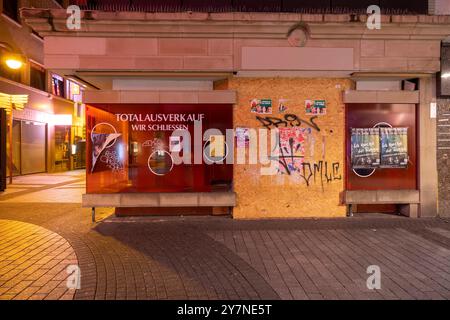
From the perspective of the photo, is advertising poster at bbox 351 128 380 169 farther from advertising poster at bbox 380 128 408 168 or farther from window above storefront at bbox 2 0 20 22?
window above storefront at bbox 2 0 20 22

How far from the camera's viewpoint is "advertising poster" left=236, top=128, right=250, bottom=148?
903cm

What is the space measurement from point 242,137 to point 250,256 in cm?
357

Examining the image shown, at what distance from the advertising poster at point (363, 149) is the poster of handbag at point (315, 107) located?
36.9 inches

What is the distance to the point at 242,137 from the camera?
9039 mm

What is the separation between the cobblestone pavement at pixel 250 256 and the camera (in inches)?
187

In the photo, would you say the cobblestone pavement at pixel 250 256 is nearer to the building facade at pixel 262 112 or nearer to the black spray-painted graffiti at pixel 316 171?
the building facade at pixel 262 112

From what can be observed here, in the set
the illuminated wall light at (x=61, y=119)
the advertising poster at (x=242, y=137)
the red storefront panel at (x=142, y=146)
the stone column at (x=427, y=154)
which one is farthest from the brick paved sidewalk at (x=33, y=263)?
the illuminated wall light at (x=61, y=119)

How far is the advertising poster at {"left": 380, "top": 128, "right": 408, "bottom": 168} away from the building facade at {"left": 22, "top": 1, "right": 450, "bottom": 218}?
0.02 meters

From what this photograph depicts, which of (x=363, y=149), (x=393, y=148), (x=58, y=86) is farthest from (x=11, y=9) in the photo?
(x=393, y=148)

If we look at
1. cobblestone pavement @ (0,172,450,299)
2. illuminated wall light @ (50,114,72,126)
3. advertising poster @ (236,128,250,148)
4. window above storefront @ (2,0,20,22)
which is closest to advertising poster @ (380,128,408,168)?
cobblestone pavement @ (0,172,450,299)

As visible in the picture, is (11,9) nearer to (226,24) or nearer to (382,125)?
(226,24)

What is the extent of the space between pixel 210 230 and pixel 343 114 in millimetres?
4246
